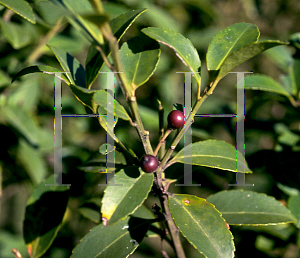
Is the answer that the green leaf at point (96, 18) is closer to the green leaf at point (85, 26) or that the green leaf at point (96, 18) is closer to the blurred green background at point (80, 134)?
the green leaf at point (85, 26)

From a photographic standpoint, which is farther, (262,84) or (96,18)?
(262,84)

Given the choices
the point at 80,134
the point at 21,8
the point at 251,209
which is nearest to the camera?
the point at 21,8

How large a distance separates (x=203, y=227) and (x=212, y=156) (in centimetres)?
20

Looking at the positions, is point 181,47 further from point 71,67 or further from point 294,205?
point 294,205

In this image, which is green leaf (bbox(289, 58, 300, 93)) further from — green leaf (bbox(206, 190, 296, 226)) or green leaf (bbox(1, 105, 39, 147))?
green leaf (bbox(1, 105, 39, 147))

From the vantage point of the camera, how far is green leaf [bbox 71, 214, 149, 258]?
0.79 metres

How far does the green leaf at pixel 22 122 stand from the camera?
1438 mm

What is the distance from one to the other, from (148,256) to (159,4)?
1.72 m

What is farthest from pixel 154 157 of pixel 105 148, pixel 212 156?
pixel 212 156

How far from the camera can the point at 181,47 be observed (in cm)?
73

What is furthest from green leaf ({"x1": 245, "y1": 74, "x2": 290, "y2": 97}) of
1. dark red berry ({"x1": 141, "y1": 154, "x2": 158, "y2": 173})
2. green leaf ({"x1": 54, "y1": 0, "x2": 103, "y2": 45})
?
green leaf ({"x1": 54, "y1": 0, "x2": 103, "y2": 45})

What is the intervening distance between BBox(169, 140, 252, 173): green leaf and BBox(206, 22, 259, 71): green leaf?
0.23 meters

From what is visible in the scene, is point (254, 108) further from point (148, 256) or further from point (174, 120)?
point (148, 256)

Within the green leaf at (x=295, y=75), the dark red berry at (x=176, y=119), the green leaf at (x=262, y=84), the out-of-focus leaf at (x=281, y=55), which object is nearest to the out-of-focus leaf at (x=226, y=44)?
the dark red berry at (x=176, y=119)
